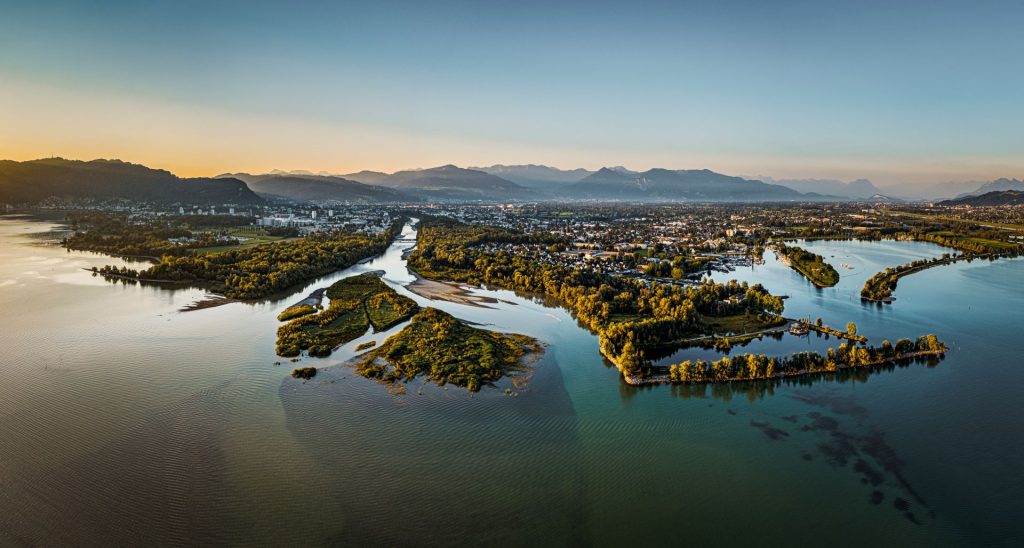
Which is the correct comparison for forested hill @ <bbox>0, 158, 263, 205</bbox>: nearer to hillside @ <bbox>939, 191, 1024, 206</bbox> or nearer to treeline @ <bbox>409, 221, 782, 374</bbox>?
treeline @ <bbox>409, 221, 782, 374</bbox>

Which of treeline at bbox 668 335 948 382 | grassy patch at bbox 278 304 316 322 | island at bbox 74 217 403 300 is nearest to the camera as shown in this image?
treeline at bbox 668 335 948 382

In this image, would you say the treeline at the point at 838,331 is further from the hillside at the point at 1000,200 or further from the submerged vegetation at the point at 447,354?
the hillside at the point at 1000,200

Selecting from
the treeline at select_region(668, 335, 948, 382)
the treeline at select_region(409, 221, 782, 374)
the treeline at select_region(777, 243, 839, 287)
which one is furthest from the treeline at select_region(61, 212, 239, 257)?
the treeline at select_region(777, 243, 839, 287)

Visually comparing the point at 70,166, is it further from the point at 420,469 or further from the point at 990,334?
the point at 990,334

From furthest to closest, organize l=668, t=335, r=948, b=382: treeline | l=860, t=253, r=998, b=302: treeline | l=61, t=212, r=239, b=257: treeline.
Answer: l=61, t=212, r=239, b=257: treeline < l=860, t=253, r=998, b=302: treeline < l=668, t=335, r=948, b=382: treeline

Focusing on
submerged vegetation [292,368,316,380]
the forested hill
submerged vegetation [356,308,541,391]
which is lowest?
submerged vegetation [292,368,316,380]

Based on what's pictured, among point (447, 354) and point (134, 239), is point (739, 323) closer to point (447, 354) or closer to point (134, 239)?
point (447, 354)

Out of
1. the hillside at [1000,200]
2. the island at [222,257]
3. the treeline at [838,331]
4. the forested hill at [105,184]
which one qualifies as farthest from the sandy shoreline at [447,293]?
the hillside at [1000,200]

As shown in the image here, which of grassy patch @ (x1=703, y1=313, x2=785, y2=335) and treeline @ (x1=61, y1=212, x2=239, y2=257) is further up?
treeline @ (x1=61, y1=212, x2=239, y2=257)
